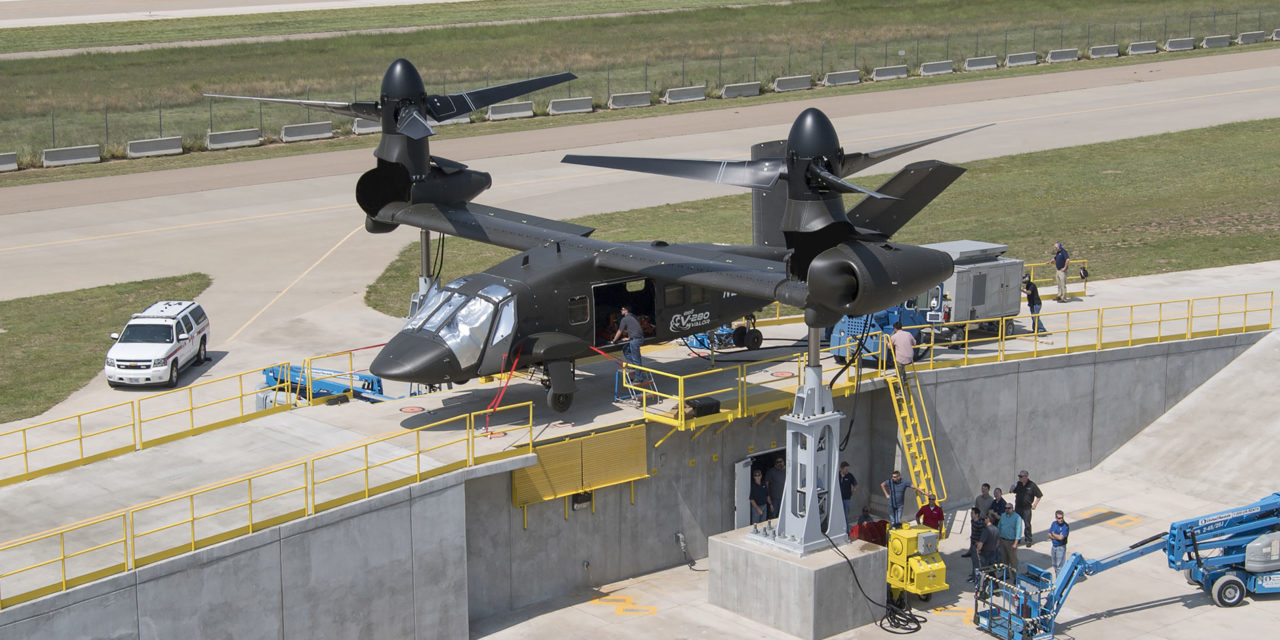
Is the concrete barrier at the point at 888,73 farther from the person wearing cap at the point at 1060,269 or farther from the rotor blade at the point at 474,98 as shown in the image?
the rotor blade at the point at 474,98

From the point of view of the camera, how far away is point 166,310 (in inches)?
1711

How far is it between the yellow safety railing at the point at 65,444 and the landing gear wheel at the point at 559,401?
Answer: 8415 mm

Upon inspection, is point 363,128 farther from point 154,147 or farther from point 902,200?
point 902,200

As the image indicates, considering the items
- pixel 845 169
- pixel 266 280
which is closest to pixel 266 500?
pixel 845 169

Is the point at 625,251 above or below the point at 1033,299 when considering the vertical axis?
above

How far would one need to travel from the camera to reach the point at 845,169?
2703cm

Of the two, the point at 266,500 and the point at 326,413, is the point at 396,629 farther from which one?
the point at 326,413

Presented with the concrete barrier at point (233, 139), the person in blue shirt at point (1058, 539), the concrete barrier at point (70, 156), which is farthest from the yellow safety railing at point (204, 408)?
the concrete barrier at point (233, 139)

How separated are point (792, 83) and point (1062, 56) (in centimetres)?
1966

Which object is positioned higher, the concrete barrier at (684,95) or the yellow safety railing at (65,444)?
the concrete barrier at (684,95)

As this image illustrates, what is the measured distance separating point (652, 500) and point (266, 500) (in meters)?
8.88

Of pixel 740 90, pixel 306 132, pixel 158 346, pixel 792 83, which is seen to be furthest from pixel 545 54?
pixel 158 346

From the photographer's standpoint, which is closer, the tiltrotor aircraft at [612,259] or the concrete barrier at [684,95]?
the tiltrotor aircraft at [612,259]

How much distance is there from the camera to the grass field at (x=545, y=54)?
80562mm
